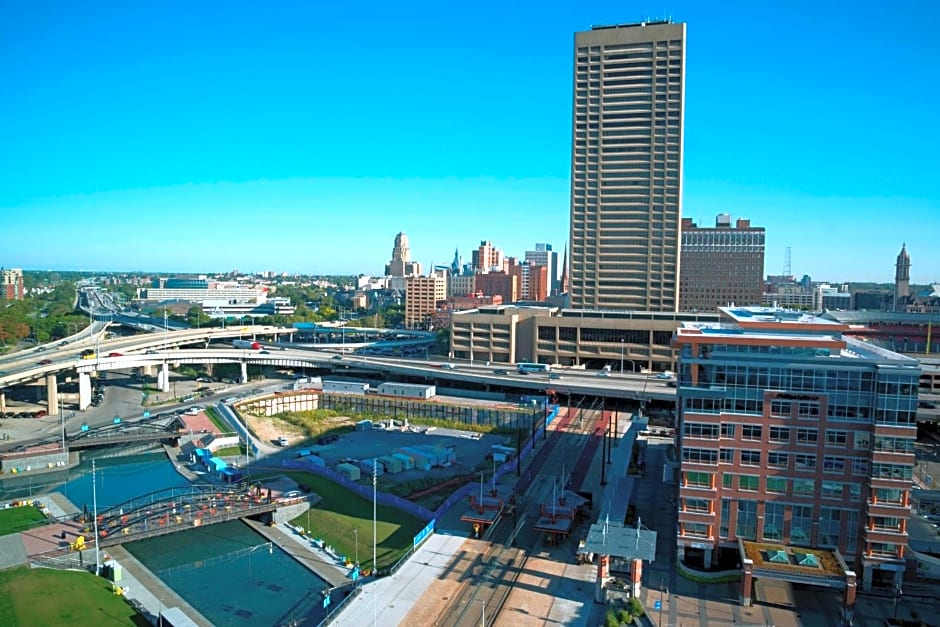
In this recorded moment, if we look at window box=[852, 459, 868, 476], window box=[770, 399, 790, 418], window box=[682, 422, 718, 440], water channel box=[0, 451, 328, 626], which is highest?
window box=[770, 399, 790, 418]

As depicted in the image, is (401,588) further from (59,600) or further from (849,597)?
(849,597)

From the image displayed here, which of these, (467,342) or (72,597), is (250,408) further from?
(72,597)

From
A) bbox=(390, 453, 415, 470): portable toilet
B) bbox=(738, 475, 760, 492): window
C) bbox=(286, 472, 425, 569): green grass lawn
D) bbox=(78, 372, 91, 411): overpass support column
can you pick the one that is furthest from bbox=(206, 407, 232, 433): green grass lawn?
bbox=(738, 475, 760, 492): window

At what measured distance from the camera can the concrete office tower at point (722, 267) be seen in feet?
615

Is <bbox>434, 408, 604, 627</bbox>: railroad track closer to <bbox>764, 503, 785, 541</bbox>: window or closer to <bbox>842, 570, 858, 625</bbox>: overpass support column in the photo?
<bbox>764, 503, 785, 541</bbox>: window

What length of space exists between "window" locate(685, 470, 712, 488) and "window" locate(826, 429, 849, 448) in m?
7.47

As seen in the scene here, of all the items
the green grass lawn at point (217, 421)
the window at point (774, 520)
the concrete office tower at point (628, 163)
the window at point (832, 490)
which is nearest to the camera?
the window at point (832, 490)

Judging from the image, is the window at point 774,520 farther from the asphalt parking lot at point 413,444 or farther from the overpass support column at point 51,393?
the overpass support column at point 51,393

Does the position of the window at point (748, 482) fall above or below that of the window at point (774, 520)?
above

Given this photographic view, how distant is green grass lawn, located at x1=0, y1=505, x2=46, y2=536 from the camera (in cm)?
5242

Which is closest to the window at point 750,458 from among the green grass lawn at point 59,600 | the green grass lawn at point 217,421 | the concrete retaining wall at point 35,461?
the green grass lawn at point 59,600

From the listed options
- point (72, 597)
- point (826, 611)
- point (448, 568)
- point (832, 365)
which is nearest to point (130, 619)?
point (72, 597)

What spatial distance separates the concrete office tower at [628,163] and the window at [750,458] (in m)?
87.4

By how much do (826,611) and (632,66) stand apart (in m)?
109
